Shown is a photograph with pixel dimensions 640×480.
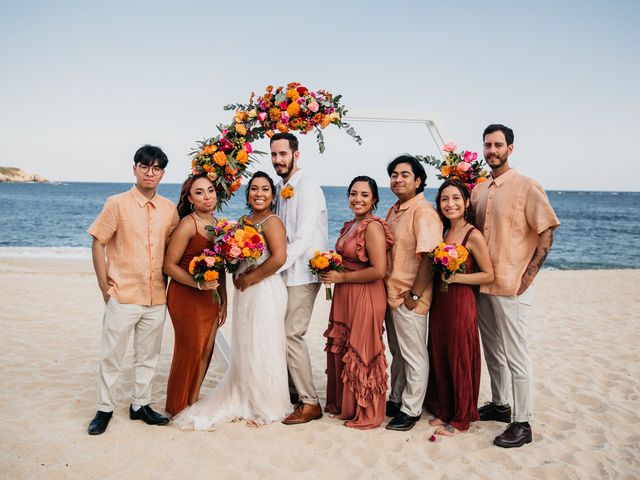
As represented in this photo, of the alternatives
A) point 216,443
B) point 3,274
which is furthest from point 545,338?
point 3,274

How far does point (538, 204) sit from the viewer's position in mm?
4117

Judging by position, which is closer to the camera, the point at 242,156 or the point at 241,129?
the point at 242,156

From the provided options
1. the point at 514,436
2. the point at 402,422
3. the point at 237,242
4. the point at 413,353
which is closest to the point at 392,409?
the point at 402,422

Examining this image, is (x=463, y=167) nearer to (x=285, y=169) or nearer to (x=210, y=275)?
(x=285, y=169)

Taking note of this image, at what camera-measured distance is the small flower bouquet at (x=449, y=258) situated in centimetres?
400

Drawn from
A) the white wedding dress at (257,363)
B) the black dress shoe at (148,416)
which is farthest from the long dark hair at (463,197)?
the black dress shoe at (148,416)

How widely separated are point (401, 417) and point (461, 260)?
5.55 feet

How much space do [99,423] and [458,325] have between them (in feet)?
11.4

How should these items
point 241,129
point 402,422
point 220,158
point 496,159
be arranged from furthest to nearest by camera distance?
point 241,129
point 220,158
point 402,422
point 496,159

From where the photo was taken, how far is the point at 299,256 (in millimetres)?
4633

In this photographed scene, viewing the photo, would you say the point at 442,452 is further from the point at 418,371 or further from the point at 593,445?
the point at 593,445

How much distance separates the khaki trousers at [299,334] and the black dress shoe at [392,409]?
30.7 inches

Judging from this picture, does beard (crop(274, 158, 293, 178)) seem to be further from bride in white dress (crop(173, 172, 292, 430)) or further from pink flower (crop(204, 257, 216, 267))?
pink flower (crop(204, 257, 216, 267))

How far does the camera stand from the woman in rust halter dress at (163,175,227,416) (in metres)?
4.46
